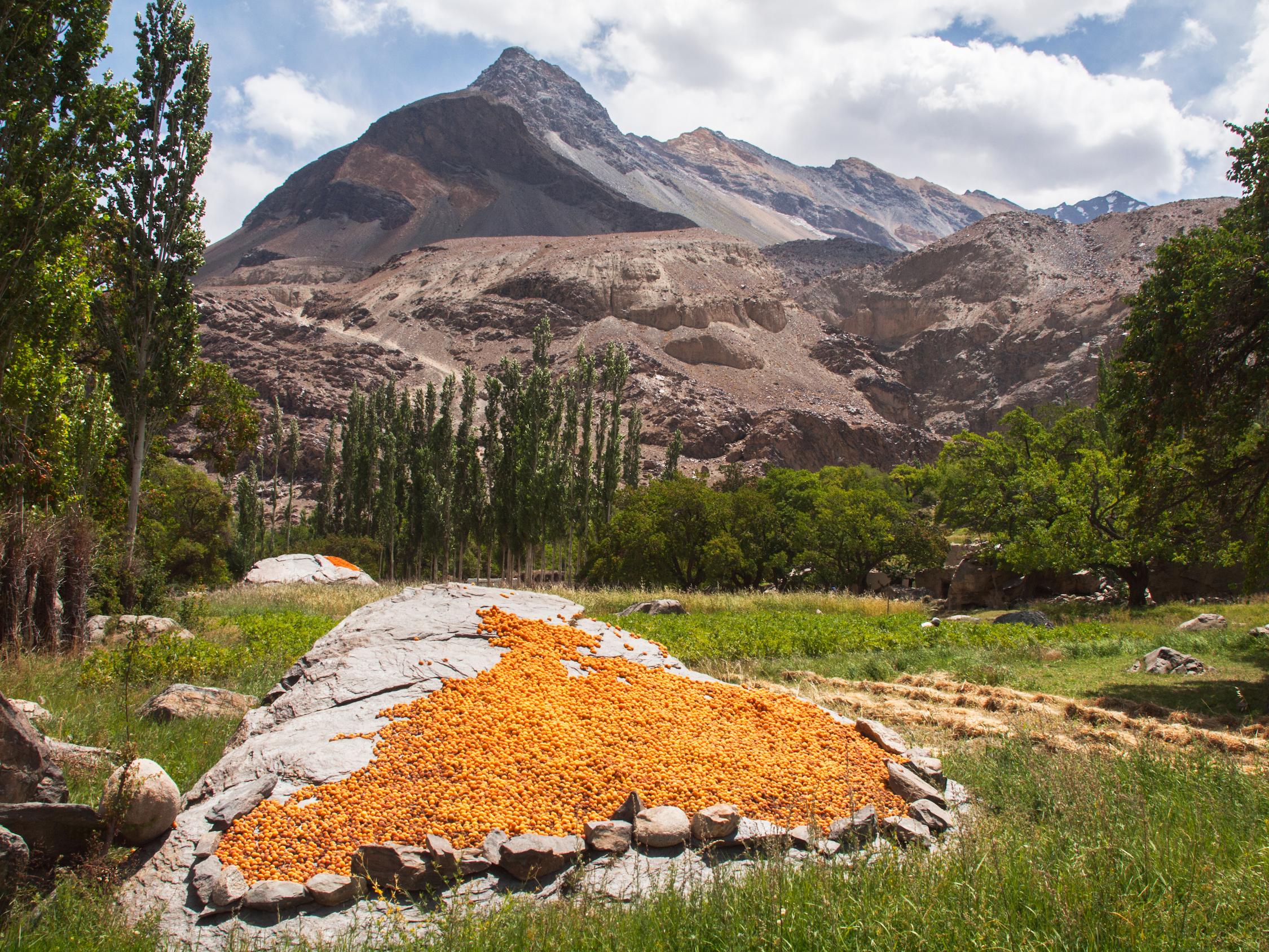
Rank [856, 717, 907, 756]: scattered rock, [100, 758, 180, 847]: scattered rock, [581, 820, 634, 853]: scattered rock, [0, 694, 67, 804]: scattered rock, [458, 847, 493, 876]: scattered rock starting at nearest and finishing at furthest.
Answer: [0, 694, 67, 804]: scattered rock
[458, 847, 493, 876]: scattered rock
[100, 758, 180, 847]: scattered rock
[581, 820, 634, 853]: scattered rock
[856, 717, 907, 756]: scattered rock

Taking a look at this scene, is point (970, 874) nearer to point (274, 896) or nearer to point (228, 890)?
point (274, 896)

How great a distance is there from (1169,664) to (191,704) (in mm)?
14396

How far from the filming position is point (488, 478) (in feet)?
179

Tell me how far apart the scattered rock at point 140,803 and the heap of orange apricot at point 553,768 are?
0.47 meters

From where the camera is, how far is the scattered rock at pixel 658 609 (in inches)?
806

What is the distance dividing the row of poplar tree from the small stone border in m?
38.7

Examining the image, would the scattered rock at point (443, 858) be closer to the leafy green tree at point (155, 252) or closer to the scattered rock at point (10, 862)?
the scattered rock at point (10, 862)

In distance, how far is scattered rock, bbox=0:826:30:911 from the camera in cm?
386

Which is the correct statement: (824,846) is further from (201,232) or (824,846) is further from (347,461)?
(347,461)

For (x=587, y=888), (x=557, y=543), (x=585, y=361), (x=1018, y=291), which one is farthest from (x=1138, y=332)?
(x=1018, y=291)

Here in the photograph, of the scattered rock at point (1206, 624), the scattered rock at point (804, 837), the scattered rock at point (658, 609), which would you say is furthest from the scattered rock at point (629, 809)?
the scattered rock at point (1206, 624)

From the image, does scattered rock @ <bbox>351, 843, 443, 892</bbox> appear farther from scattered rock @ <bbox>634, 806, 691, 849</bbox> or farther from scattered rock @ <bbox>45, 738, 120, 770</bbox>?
scattered rock @ <bbox>45, 738, 120, 770</bbox>

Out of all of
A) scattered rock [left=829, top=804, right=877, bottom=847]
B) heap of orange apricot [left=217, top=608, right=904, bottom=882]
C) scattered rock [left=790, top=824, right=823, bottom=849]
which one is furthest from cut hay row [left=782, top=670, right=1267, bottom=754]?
scattered rock [left=790, top=824, right=823, bottom=849]

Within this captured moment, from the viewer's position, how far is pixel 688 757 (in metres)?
5.92
